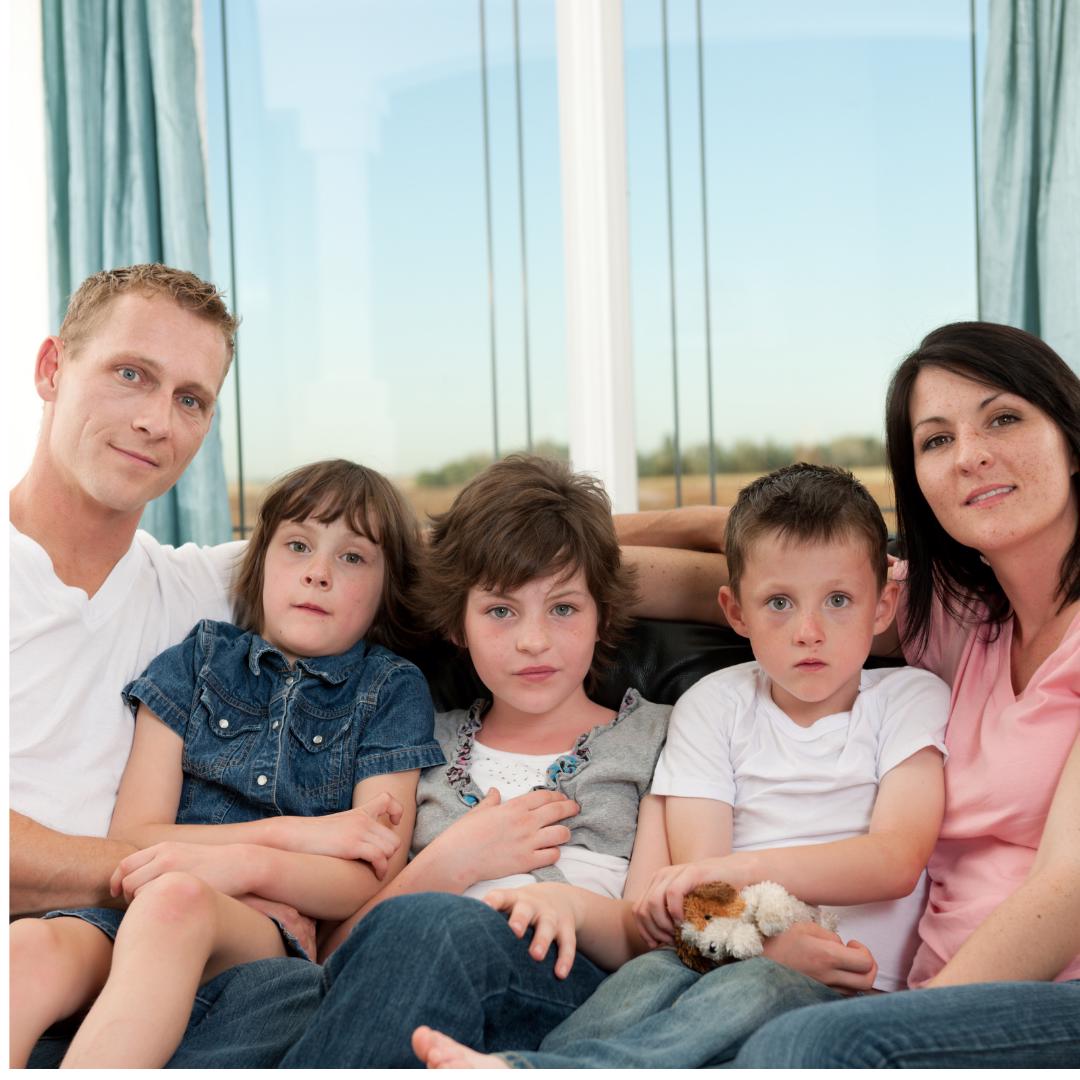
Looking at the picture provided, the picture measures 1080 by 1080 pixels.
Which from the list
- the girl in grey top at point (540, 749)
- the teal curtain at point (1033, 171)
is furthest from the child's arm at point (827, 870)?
the teal curtain at point (1033, 171)

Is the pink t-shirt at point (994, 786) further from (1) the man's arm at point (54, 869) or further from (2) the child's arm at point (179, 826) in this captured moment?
(1) the man's arm at point (54, 869)

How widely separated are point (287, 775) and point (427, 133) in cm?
266

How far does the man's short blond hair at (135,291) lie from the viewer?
1661 millimetres

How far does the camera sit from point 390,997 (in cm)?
112

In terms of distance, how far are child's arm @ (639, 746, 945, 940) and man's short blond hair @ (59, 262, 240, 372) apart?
1.05 meters

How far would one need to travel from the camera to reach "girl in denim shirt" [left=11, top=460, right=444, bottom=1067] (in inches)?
48.2

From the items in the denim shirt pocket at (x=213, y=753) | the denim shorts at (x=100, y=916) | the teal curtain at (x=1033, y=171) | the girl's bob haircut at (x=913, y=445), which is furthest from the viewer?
the teal curtain at (x=1033, y=171)

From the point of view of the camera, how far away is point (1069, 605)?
4.65 ft

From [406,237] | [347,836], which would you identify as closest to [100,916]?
[347,836]

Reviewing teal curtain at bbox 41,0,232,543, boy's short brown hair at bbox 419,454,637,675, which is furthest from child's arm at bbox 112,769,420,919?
teal curtain at bbox 41,0,232,543

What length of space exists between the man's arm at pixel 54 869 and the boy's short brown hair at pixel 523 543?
22.5 inches

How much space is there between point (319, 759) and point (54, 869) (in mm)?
381

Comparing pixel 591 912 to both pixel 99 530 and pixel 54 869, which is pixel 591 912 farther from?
pixel 99 530

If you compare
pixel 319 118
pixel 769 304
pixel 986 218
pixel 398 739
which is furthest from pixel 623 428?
pixel 398 739
